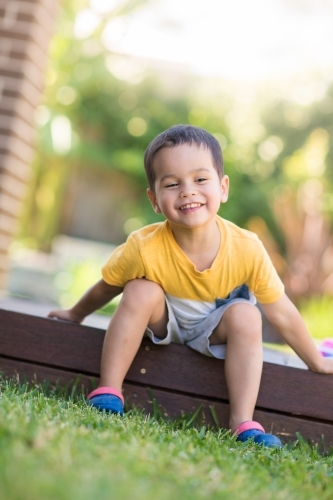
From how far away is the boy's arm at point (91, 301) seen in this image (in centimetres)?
241

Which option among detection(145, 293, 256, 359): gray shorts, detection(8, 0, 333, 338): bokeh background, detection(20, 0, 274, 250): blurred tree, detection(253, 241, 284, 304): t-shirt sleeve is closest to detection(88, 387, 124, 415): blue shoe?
detection(145, 293, 256, 359): gray shorts

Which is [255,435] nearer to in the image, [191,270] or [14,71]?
[191,270]

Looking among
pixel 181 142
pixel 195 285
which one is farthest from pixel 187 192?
pixel 195 285

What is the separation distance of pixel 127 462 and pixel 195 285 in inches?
40.0

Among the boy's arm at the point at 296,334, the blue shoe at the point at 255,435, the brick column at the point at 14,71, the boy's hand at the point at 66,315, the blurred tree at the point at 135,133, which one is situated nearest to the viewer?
the blue shoe at the point at 255,435

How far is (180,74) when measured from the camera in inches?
413

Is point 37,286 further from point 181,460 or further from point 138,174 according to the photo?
point 181,460

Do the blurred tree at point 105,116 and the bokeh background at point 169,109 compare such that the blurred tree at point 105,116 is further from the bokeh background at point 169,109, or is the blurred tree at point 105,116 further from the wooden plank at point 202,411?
the wooden plank at point 202,411

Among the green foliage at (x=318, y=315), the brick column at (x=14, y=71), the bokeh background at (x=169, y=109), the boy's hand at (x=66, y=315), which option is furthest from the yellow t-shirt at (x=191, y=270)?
the bokeh background at (x=169, y=109)

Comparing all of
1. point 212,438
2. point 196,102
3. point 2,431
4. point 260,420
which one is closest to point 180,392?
point 260,420

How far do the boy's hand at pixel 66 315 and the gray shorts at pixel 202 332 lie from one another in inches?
11.4

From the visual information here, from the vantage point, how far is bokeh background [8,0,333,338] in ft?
31.3

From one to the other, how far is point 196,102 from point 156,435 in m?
8.92

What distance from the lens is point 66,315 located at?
99.3 inches
